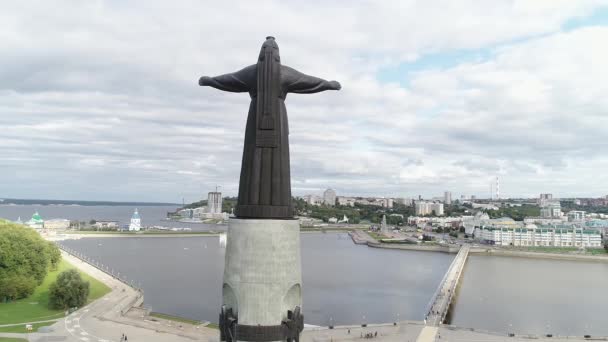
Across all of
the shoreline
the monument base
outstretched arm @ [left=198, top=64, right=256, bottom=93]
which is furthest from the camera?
the shoreline

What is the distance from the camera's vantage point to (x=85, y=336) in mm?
24016

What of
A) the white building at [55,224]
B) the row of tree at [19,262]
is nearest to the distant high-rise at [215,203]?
the white building at [55,224]

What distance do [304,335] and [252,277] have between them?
602 inches

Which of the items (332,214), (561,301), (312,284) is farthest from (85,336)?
(332,214)

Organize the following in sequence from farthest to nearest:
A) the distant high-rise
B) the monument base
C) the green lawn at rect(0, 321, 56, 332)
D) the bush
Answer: the distant high-rise, the bush, the green lawn at rect(0, 321, 56, 332), the monument base

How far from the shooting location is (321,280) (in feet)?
157

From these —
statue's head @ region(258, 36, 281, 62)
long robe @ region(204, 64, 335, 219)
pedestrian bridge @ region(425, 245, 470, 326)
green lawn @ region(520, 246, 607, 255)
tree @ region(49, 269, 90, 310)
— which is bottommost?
green lawn @ region(520, 246, 607, 255)

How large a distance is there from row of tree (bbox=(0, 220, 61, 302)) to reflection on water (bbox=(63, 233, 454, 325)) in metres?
7.91

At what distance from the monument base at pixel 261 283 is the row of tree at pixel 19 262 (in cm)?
2689

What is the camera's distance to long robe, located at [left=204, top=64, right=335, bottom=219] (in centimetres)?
1020

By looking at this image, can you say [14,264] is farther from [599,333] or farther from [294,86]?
[599,333]

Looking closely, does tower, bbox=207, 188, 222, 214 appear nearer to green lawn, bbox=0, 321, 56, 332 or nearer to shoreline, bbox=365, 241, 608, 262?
shoreline, bbox=365, 241, 608, 262

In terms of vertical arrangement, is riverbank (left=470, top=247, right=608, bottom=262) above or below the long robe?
below

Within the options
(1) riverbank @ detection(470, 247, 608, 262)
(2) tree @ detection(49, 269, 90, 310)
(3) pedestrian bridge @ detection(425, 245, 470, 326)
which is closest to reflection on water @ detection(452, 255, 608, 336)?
(3) pedestrian bridge @ detection(425, 245, 470, 326)
